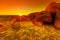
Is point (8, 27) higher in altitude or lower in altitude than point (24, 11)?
lower

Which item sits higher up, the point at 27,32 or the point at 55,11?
the point at 55,11

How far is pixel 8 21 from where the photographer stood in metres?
1.20

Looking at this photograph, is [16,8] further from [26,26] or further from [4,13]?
[26,26]

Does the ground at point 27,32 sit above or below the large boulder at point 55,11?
below

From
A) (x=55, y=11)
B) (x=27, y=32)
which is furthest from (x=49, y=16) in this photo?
(x=27, y=32)

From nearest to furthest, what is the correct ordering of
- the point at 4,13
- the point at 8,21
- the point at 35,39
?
the point at 35,39 < the point at 8,21 < the point at 4,13

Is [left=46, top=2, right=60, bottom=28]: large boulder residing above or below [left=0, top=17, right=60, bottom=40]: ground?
above

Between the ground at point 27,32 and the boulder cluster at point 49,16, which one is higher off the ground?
the boulder cluster at point 49,16

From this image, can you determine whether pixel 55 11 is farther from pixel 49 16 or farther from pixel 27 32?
pixel 27 32

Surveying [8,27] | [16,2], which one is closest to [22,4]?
[16,2]

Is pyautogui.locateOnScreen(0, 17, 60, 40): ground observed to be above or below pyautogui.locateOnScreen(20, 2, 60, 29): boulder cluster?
below

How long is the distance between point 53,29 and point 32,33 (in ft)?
0.69

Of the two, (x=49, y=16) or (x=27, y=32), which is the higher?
(x=49, y=16)

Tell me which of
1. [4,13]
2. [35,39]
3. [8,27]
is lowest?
[35,39]
